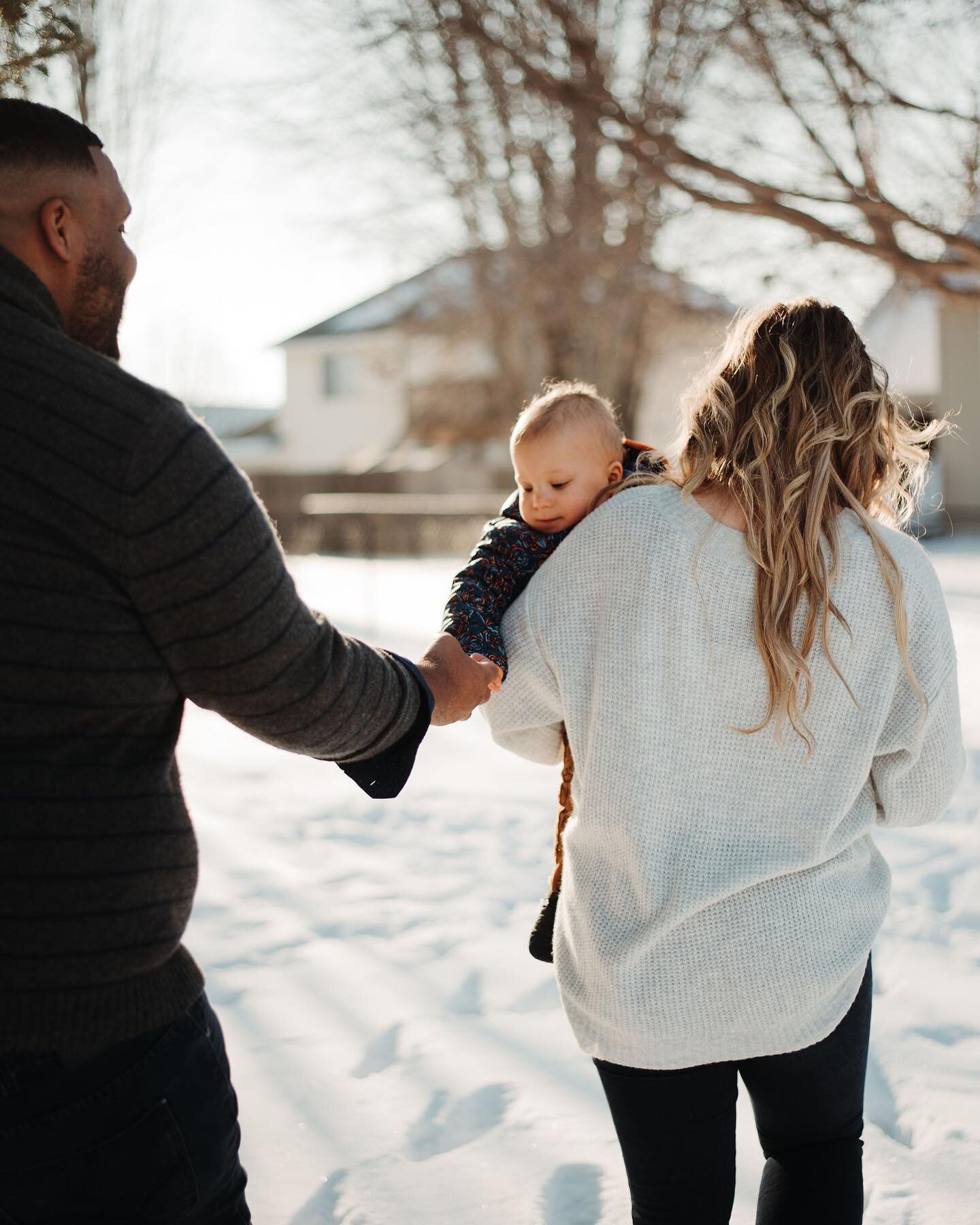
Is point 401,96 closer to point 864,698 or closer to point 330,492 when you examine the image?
point 864,698

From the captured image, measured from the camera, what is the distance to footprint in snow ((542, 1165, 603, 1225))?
2451 millimetres

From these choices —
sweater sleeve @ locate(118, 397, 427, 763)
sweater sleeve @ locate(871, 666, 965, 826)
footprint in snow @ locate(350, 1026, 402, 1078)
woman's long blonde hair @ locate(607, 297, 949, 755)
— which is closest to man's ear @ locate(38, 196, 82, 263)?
sweater sleeve @ locate(118, 397, 427, 763)

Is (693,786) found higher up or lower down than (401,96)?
lower down

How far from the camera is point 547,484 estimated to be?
2002mm

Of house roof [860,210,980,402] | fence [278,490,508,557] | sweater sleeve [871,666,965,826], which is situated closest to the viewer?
sweater sleeve [871,666,965,826]

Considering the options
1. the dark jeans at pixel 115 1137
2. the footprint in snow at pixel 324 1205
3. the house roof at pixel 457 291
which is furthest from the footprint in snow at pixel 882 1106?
the house roof at pixel 457 291

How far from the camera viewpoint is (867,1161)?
261cm

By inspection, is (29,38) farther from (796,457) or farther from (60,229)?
(796,457)

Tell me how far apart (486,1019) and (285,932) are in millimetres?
931

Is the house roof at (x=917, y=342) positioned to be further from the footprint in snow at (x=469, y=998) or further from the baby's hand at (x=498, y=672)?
the baby's hand at (x=498, y=672)

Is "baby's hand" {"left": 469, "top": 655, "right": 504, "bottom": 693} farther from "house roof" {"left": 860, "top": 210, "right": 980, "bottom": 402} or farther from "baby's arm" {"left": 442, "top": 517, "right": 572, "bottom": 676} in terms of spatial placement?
"house roof" {"left": 860, "top": 210, "right": 980, "bottom": 402}

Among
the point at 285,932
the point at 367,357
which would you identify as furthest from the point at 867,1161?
the point at 367,357

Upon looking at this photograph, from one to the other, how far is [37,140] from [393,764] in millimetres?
909

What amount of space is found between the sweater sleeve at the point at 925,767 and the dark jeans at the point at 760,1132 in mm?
273
